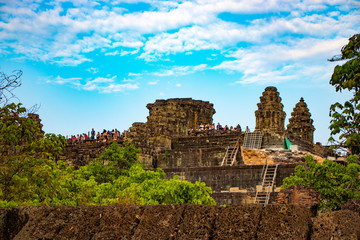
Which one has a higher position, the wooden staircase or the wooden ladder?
the wooden ladder

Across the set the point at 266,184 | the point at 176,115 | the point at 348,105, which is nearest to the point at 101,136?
the point at 176,115

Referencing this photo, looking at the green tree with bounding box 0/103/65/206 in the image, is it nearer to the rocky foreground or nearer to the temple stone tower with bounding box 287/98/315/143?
the rocky foreground

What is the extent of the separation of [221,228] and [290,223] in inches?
39.3

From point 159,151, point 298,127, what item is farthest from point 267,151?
point 298,127

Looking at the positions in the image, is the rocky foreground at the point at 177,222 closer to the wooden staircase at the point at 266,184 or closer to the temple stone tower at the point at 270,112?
the wooden staircase at the point at 266,184

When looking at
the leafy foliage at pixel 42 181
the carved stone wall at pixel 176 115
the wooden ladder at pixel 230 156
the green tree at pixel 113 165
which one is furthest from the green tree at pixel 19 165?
the carved stone wall at pixel 176 115

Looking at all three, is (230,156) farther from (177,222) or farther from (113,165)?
(177,222)

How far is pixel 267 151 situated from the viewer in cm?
4000

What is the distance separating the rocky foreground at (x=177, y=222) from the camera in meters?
6.66

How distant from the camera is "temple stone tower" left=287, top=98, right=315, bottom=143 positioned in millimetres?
53719

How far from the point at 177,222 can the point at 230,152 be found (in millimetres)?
32939

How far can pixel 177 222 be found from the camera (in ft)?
24.3

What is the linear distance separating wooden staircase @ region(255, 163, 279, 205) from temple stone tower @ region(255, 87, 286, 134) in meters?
11.4

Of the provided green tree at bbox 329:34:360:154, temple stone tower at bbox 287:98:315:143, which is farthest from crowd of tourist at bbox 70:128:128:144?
green tree at bbox 329:34:360:154
